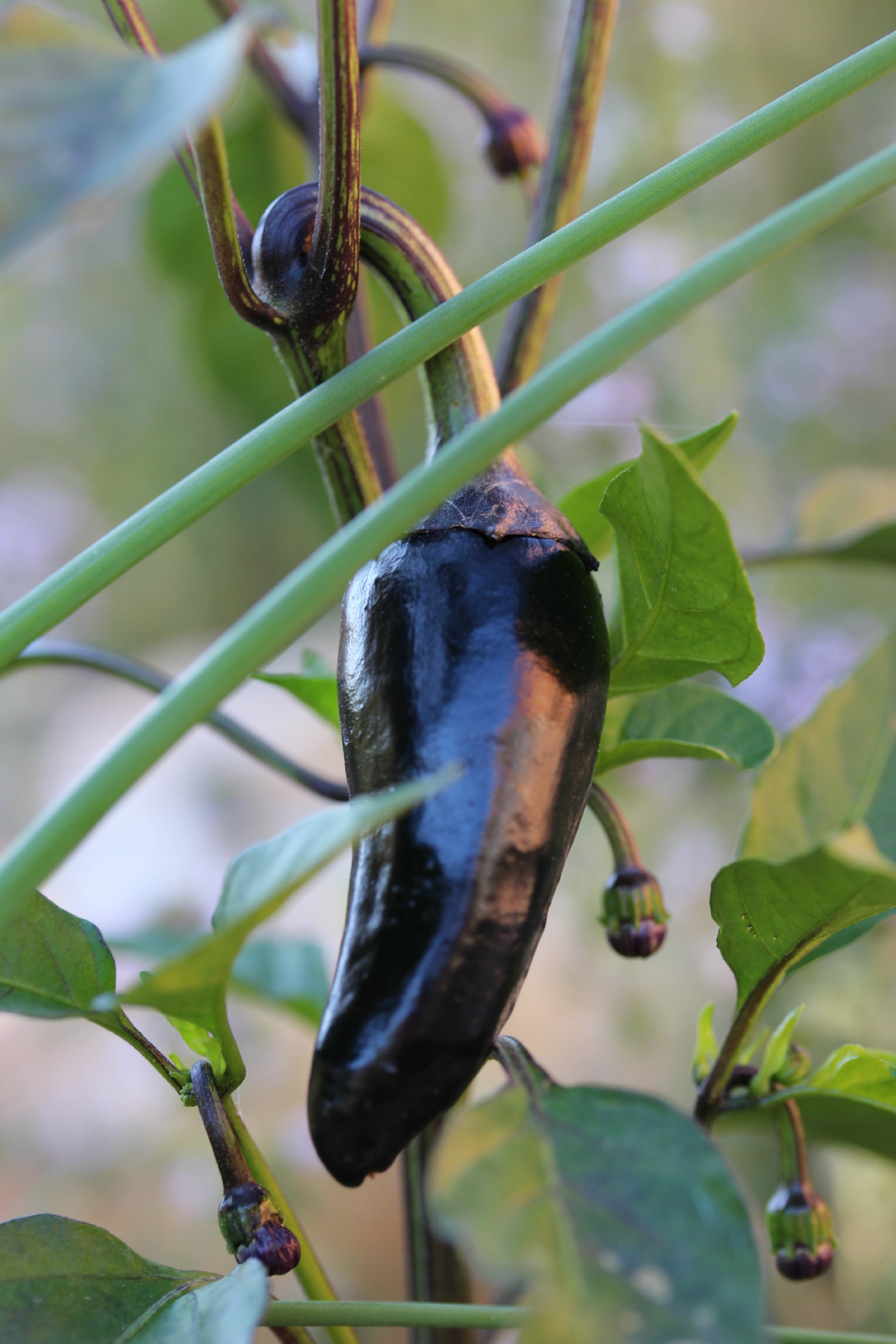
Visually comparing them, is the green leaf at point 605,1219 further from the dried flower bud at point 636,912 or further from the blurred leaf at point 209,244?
the blurred leaf at point 209,244

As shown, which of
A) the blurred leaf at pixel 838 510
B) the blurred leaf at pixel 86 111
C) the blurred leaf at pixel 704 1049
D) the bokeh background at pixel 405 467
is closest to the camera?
the blurred leaf at pixel 86 111

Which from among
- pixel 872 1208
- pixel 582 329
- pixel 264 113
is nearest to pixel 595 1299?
pixel 264 113

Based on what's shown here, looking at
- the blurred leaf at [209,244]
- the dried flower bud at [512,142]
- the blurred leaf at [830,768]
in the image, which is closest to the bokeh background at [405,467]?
the blurred leaf at [209,244]

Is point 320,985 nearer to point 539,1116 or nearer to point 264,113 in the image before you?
point 539,1116

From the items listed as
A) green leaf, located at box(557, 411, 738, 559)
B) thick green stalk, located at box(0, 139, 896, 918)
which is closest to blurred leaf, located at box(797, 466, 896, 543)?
green leaf, located at box(557, 411, 738, 559)

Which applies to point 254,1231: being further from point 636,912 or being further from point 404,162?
point 404,162
